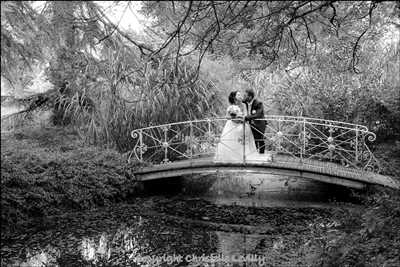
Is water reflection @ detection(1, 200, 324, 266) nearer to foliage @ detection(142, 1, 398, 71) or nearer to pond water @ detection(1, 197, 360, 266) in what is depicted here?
pond water @ detection(1, 197, 360, 266)

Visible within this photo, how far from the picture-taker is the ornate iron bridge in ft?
27.7

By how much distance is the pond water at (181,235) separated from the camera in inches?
216

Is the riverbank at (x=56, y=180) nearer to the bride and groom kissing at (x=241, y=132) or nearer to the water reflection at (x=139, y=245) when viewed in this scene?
the water reflection at (x=139, y=245)

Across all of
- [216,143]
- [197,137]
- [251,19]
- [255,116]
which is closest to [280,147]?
[216,143]

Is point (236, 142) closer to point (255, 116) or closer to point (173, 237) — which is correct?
point (255, 116)

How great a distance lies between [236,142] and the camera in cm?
863

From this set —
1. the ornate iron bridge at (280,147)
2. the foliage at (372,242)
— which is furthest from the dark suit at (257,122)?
the foliage at (372,242)

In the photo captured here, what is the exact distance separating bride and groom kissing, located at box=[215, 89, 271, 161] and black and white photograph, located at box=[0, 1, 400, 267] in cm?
3

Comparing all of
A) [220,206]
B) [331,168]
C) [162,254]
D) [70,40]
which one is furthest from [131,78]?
[331,168]

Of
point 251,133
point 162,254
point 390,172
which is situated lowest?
point 162,254

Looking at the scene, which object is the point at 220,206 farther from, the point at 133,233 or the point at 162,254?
the point at 162,254

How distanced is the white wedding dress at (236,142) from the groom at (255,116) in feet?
0.58

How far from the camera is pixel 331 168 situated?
8188mm

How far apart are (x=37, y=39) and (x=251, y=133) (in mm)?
5319
